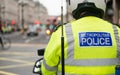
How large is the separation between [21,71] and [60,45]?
1041cm

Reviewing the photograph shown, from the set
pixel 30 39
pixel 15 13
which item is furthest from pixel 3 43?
pixel 15 13

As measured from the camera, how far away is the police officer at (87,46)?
3293mm

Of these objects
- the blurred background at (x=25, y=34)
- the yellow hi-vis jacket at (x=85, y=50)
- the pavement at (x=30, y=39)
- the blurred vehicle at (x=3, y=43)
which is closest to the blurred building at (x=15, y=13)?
→ the blurred background at (x=25, y=34)

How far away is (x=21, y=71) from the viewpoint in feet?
44.5

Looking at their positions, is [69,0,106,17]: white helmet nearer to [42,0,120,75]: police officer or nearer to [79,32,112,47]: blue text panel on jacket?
[42,0,120,75]: police officer

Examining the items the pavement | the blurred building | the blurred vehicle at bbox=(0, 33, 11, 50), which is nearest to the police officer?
the blurred vehicle at bbox=(0, 33, 11, 50)

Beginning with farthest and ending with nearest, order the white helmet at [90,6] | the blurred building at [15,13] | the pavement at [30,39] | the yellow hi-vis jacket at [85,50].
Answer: the blurred building at [15,13] < the pavement at [30,39] < the white helmet at [90,6] < the yellow hi-vis jacket at [85,50]

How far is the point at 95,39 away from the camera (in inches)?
132

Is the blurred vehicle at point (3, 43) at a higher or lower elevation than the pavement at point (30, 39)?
higher

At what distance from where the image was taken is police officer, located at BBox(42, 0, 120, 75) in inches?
130

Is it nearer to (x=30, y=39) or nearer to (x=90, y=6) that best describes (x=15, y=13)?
(x=30, y=39)

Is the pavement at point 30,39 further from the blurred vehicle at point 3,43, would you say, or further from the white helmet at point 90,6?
the white helmet at point 90,6

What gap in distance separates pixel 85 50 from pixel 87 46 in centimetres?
3

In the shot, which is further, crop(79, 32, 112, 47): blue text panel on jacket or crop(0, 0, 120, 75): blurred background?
crop(0, 0, 120, 75): blurred background
